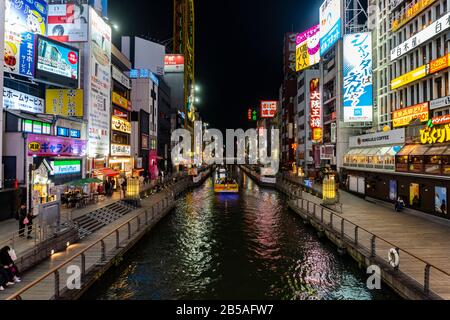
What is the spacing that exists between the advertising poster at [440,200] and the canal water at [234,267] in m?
8.98

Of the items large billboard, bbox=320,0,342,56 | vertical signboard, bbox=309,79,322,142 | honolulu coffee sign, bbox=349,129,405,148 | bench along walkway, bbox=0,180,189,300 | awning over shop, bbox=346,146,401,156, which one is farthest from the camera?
vertical signboard, bbox=309,79,322,142

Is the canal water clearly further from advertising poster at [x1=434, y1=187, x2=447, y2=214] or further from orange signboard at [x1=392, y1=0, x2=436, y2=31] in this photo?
orange signboard at [x1=392, y1=0, x2=436, y2=31]

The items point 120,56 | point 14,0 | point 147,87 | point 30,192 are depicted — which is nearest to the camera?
point 30,192

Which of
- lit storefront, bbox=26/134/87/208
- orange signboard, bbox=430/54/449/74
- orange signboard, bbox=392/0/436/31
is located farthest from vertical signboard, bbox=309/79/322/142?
lit storefront, bbox=26/134/87/208

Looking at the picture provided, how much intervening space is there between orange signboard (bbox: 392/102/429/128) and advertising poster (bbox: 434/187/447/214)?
12701 millimetres

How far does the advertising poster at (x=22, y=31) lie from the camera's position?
28.4m

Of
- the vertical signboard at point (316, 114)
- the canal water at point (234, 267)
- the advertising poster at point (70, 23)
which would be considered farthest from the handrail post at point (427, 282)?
the vertical signboard at point (316, 114)

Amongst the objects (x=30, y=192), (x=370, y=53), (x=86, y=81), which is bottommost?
(x=30, y=192)

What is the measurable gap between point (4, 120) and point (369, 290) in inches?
1069

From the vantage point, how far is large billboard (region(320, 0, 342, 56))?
5706 centimetres

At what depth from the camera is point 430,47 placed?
1476 inches

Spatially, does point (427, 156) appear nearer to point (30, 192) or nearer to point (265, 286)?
point (265, 286)

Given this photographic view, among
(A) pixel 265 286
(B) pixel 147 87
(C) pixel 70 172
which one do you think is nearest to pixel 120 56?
(B) pixel 147 87

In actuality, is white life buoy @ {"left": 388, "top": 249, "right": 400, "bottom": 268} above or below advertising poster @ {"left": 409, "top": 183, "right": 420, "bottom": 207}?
below
